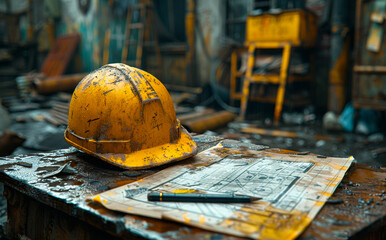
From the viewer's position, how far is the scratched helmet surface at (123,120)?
1.89m

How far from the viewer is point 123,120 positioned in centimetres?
188

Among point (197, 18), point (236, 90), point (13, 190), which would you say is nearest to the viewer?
point (13, 190)

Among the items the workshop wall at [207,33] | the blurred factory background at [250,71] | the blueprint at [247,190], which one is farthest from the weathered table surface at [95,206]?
the workshop wall at [207,33]

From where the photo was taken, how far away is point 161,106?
201 cm

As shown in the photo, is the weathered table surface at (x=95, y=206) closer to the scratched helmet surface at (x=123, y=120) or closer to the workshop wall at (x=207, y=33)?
the scratched helmet surface at (x=123, y=120)

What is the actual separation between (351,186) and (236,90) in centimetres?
574

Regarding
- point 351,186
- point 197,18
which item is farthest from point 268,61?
point 351,186

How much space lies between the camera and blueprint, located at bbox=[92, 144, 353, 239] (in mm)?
1224

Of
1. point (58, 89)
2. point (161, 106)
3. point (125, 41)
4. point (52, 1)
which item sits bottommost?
point (58, 89)

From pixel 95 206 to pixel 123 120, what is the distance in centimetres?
58

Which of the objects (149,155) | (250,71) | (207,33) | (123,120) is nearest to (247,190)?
(149,155)

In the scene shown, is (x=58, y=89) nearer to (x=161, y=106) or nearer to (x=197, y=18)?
(x=197, y=18)

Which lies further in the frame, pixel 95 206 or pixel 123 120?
pixel 123 120

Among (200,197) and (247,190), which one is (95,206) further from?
(247,190)
